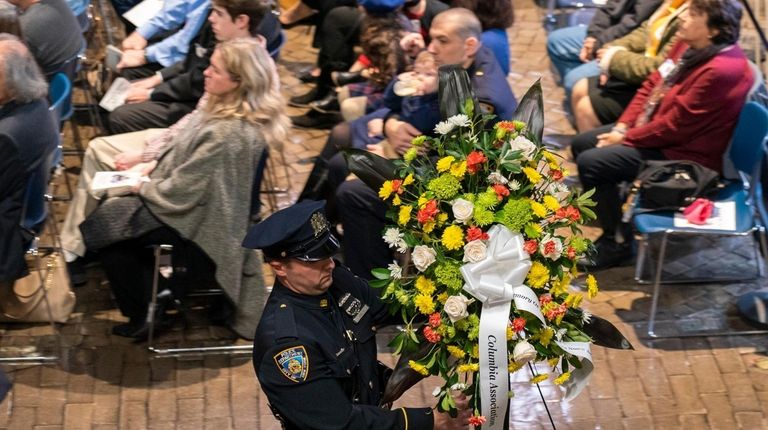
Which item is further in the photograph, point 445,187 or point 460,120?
point 460,120

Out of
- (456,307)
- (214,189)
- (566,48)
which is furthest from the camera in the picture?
(566,48)

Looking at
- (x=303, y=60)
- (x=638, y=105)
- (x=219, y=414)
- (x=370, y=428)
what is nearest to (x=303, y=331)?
(x=370, y=428)

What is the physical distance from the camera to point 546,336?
355 cm

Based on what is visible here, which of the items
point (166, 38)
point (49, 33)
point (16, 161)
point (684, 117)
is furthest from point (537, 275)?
point (166, 38)

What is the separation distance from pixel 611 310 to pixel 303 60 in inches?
141

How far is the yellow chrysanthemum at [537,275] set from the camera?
3527 mm

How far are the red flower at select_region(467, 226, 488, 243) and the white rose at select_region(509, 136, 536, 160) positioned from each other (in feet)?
0.92

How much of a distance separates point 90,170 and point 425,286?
2.99 meters

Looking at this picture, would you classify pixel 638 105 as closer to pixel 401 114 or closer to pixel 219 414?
pixel 401 114

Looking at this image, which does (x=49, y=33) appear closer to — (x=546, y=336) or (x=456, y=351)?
(x=456, y=351)

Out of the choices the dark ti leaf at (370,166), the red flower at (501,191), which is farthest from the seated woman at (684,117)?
the red flower at (501,191)

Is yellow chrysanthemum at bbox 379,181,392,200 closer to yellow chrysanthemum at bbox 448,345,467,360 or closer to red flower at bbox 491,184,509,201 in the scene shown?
red flower at bbox 491,184,509,201

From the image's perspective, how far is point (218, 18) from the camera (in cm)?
624

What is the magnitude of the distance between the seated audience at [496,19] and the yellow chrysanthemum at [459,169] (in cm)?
312
